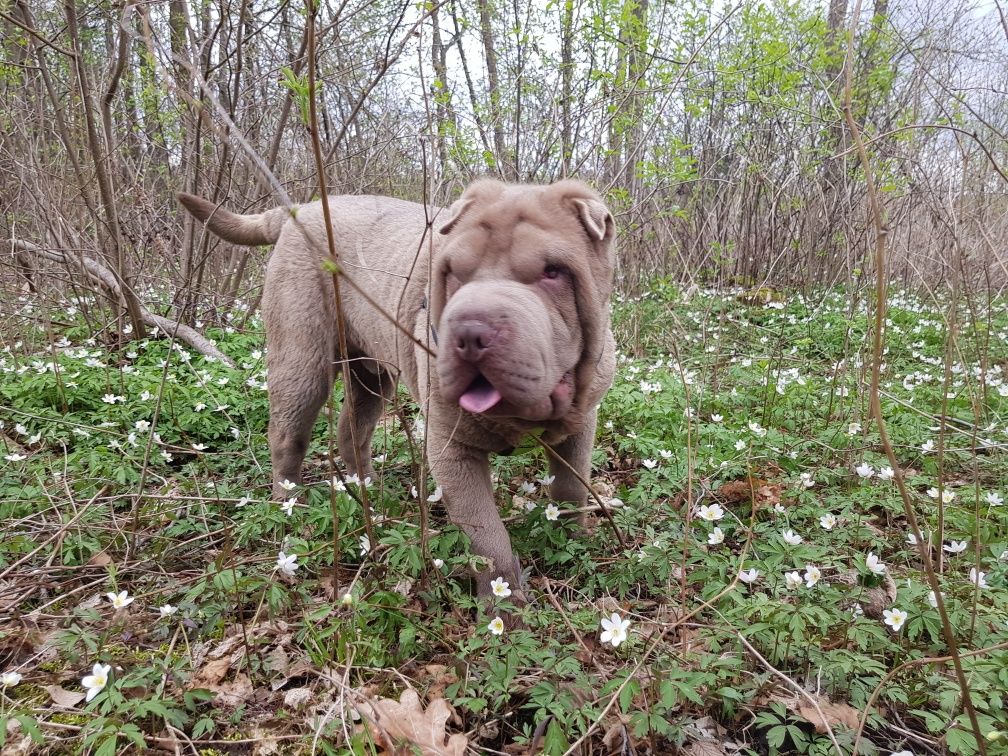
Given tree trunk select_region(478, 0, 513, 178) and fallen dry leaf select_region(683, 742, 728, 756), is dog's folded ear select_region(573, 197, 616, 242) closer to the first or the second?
fallen dry leaf select_region(683, 742, 728, 756)

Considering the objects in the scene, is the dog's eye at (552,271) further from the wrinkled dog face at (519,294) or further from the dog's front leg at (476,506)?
the dog's front leg at (476,506)

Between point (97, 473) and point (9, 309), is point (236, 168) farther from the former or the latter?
point (97, 473)

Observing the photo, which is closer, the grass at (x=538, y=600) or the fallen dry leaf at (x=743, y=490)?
the grass at (x=538, y=600)

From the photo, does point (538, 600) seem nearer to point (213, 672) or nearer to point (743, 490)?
point (213, 672)

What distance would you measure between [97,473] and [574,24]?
17.7ft

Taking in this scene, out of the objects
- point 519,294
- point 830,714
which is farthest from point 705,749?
point 519,294

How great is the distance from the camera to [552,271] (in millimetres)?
2514

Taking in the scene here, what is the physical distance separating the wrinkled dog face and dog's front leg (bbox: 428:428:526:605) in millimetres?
410

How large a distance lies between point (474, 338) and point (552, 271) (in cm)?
56

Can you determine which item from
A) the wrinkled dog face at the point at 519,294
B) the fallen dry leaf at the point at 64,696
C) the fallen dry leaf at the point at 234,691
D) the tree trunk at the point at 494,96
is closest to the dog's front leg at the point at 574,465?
the wrinkled dog face at the point at 519,294

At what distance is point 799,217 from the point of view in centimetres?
788

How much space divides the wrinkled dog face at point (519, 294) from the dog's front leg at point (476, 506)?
41 cm

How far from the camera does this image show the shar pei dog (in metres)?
2.23

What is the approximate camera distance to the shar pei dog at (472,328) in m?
2.23
